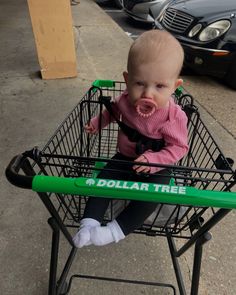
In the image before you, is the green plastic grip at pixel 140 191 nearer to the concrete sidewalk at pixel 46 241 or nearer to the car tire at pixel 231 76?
the concrete sidewalk at pixel 46 241

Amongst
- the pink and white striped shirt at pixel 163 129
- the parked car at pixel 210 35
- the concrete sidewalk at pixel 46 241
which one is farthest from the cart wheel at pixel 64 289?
the parked car at pixel 210 35

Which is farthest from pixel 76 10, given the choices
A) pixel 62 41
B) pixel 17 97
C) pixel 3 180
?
pixel 3 180

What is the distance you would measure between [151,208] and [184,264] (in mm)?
752

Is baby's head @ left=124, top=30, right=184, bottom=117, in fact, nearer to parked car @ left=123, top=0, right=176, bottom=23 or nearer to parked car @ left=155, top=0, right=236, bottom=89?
parked car @ left=155, top=0, right=236, bottom=89

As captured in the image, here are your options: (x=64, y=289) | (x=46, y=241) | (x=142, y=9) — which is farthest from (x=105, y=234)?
(x=142, y=9)

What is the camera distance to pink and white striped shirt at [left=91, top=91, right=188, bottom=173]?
4.16ft

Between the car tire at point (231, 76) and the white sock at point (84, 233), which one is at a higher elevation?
the white sock at point (84, 233)

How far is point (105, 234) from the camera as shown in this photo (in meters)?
1.16

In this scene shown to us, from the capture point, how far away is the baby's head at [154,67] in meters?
1.06

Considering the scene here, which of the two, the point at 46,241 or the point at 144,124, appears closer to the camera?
the point at 144,124

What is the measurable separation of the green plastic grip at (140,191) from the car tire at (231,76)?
3.11 metres

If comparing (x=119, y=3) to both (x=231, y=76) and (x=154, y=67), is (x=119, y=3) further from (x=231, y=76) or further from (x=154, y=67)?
(x=154, y=67)

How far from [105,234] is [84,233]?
0.08 m

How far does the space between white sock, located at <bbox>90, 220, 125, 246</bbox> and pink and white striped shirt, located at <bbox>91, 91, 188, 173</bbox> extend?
27cm
